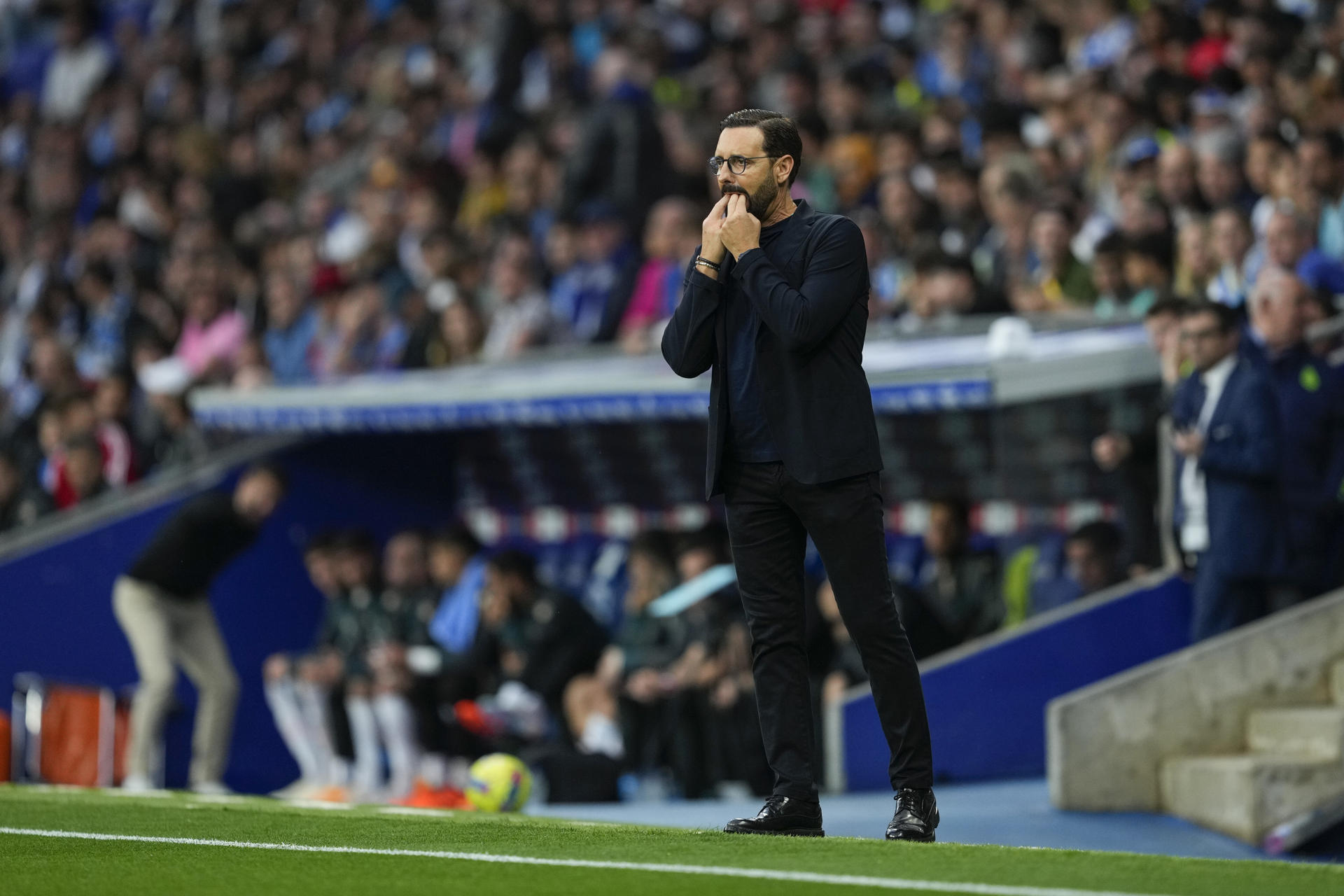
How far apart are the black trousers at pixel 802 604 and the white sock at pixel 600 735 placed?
5351mm

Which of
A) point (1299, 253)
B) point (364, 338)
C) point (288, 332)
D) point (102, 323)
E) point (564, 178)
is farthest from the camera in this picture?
point (102, 323)

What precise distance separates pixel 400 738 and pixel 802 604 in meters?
6.52

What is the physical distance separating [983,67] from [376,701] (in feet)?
19.5

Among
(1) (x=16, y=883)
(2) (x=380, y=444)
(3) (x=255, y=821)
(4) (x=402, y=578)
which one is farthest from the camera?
(2) (x=380, y=444)

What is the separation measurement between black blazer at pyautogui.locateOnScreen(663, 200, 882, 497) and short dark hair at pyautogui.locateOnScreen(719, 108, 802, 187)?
0.21 m

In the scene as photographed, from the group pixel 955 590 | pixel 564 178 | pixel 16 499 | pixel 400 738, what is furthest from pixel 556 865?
pixel 16 499

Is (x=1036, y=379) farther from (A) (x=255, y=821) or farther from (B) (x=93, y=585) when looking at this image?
(B) (x=93, y=585)

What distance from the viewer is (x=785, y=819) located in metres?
5.55

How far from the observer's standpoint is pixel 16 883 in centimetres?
480

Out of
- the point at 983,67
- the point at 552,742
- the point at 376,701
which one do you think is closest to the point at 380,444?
the point at 376,701

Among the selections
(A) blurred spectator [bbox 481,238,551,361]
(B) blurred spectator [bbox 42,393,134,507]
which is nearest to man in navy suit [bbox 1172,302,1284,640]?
(A) blurred spectator [bbox 481,238,551,361]

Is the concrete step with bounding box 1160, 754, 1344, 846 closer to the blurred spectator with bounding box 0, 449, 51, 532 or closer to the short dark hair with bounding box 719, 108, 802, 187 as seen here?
the short dark hair with bounding box 719, 108, 802, 187

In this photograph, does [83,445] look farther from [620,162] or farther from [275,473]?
[620,162]

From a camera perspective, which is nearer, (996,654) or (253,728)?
(996,654)
